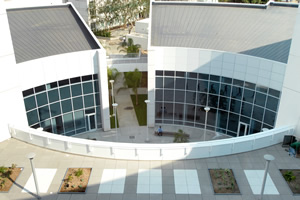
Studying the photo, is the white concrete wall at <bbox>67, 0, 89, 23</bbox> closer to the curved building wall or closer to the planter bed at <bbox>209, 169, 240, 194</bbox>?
the curved building wall

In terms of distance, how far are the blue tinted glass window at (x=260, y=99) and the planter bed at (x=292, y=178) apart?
11.2 meters

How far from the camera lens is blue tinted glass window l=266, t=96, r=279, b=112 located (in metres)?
29.3

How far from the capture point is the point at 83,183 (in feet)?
61.8

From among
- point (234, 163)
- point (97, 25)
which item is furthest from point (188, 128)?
point (97, 25)

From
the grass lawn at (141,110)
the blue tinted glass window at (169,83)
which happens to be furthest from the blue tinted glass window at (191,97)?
the grass lawn at (141,110)

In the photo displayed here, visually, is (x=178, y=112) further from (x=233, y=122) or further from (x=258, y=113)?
(x=258, y=113)

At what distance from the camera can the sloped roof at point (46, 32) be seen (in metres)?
30.2

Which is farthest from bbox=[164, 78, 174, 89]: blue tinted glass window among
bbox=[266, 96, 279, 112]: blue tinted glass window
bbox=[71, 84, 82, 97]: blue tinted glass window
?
bbox=[266, 96, 279, 112]: blue tinted glass window

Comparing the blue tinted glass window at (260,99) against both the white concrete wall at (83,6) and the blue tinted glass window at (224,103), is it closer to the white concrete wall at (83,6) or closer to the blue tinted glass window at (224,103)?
the blue tinted glass window at (224,103)

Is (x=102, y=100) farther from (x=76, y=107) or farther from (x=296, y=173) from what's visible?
(x=296, y=173)

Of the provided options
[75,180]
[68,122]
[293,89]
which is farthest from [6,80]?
[293,89]

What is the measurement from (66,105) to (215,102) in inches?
615

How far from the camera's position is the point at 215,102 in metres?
33.8

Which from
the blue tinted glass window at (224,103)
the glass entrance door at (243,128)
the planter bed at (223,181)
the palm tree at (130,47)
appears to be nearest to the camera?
the planter bed at (223,181)
